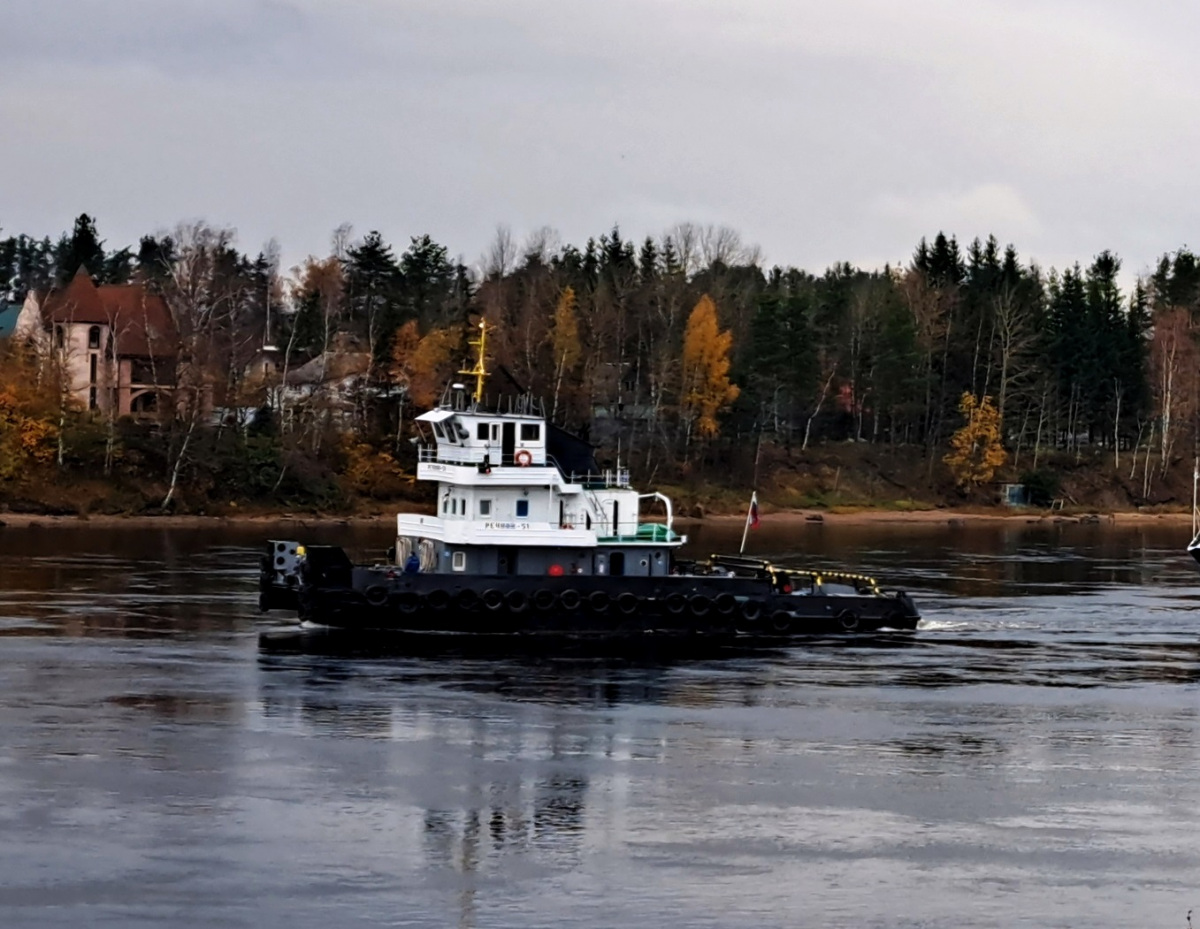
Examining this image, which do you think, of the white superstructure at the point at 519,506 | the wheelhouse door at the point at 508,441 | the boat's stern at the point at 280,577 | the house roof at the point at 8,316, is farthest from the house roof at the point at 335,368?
the wheelhouse door at the point at 508,441

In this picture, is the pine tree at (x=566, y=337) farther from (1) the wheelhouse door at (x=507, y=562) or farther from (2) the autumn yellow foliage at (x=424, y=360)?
(1) the wheelhouse door at (x=507, y=562)

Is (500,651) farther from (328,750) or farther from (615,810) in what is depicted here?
(615,810)

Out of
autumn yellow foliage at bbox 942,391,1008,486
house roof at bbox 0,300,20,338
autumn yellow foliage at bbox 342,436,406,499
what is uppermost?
house roof at bbox 0,300,20,338

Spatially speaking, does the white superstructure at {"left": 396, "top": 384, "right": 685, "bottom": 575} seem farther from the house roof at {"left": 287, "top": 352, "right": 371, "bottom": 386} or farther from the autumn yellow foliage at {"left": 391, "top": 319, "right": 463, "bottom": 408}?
the house roof at {"left": 287, "top": 352, "right": 371, "bottom": 386}

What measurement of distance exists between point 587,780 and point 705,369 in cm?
7957

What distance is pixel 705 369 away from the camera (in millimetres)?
110875

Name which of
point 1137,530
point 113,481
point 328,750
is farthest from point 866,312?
point 328,750

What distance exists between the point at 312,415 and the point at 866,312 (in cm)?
4065

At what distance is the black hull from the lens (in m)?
46.9

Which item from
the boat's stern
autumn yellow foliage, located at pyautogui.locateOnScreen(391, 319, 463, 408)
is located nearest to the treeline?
autumn yellow foliage, located at pyautogui.locateOnScreen(391, 319, 463, 408)

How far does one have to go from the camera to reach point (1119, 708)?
4088 cm

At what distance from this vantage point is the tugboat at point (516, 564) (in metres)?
47.0

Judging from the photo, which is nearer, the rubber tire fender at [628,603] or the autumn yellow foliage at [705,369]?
the rubber tire fender at [628,603]

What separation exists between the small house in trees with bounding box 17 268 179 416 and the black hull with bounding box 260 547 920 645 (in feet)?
179
